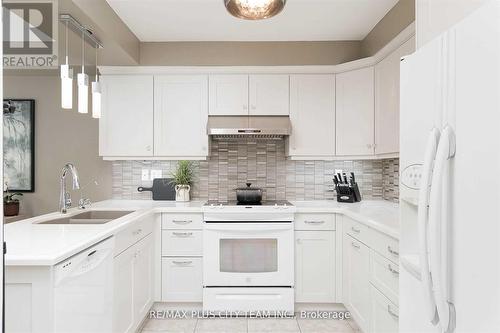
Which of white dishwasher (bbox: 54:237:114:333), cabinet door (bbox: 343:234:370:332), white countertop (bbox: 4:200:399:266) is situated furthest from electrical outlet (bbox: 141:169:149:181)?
cabinet door (bbox: 343:234:370:332)

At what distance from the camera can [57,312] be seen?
52.9 inches

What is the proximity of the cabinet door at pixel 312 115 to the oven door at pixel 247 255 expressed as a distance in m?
0.80

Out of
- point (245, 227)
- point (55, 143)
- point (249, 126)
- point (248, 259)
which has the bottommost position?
point (248, 259)

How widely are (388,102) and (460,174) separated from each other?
189 cm

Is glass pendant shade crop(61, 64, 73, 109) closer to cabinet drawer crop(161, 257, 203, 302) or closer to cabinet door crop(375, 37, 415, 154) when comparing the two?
cabinet drawer crop(161, 257, 203, 302)

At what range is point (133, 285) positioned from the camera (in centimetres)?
228

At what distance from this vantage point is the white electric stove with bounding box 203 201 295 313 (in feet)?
9.02

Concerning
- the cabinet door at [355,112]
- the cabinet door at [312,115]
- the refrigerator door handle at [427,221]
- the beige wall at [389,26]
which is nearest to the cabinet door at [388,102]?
the cabinet door at [355,112]

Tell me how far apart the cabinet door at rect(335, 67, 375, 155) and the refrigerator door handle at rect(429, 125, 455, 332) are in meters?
2.13

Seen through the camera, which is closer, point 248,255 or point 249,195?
point 248,255

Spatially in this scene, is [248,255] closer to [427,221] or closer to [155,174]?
[155,174]

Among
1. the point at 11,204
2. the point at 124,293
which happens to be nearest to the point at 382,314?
the point at 124,293

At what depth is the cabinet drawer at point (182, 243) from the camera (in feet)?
9.25
